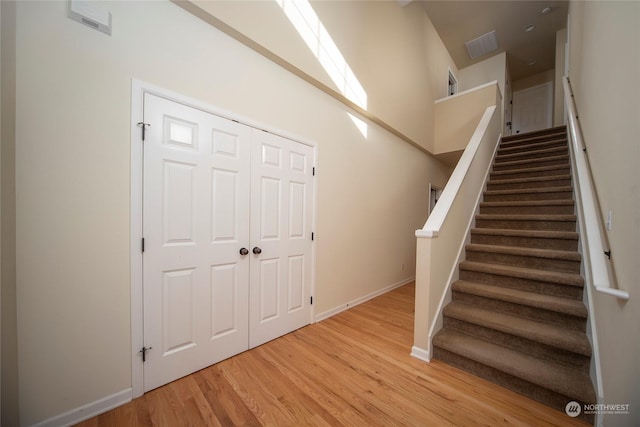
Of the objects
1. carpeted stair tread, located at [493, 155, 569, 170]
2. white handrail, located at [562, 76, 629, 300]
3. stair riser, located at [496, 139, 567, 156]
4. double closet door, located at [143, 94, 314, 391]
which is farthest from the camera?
stair riser, located at [496, 139, 567, 156]

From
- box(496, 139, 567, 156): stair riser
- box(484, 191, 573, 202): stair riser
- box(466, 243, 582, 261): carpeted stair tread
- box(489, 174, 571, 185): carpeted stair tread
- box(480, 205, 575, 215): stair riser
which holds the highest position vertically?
box(496, 139, 567, 156): stair riser

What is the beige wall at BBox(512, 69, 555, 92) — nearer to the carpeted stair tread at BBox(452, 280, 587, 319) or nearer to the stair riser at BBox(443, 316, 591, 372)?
the carpeted stair tread at BBox(452, 280, 587, 319)

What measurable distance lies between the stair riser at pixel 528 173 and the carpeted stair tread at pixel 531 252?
1788 millimetres

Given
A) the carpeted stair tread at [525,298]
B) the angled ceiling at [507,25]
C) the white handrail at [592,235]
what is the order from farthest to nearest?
the angled ceiling at [507,25], the carpeted stair tread at [525,298], the white handrail at [592,235]

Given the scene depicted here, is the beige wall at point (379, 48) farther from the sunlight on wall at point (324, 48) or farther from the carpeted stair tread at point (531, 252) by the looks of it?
the carpeted stair tread at point (531, 252)

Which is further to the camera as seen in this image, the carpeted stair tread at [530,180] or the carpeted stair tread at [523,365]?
the carpeted stair tread at [530,180]

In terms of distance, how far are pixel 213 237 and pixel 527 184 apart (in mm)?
4252

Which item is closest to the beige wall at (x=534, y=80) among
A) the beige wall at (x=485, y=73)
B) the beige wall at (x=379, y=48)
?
the beige wall at (x=485, y=73)

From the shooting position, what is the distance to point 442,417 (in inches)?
56.0

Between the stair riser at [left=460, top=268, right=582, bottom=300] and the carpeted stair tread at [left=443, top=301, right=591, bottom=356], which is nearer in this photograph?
the carpeted stair tread at [left=443, top=301, right=591, bottom=356]

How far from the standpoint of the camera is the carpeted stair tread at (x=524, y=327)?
1594mm

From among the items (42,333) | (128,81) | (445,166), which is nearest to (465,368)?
(42,333)

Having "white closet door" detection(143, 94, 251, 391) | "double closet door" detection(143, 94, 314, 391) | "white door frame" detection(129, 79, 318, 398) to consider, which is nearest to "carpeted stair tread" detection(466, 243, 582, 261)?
"double closet door" detection(143, 94, 314, 391)

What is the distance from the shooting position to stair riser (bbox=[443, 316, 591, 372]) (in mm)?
1599
